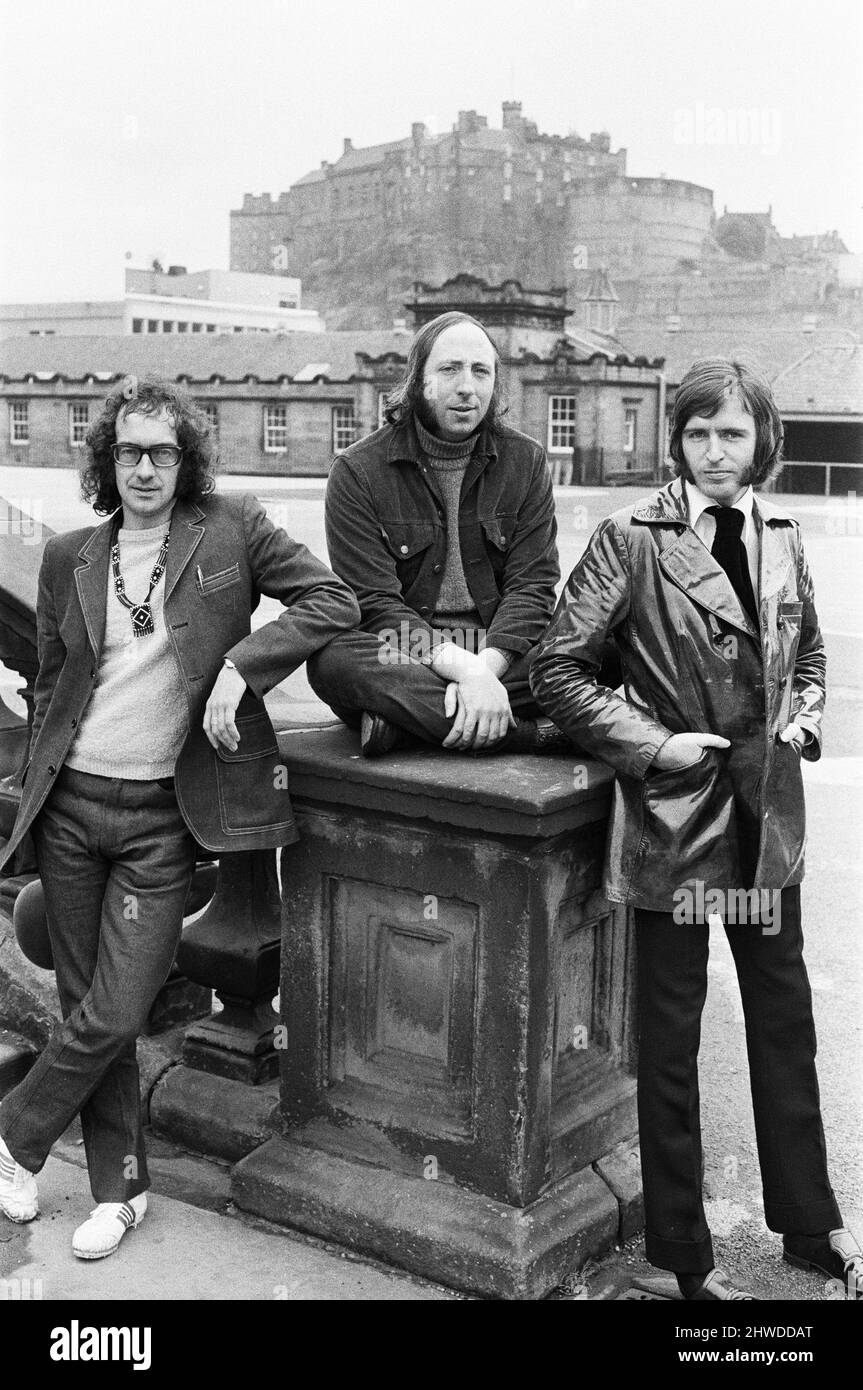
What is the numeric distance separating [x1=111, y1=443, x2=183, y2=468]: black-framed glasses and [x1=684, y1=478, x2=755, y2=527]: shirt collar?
1.15 metres

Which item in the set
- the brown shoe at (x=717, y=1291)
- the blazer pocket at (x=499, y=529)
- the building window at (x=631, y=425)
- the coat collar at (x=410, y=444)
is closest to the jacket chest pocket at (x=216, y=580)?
the coat collar at (x=410, y=444)

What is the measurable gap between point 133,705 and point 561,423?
44.4 m

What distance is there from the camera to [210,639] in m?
3.47

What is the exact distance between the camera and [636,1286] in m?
3.37

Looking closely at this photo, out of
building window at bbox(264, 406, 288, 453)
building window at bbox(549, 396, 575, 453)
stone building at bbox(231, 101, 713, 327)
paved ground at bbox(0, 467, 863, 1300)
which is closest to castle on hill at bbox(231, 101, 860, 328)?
stone building at bbox(231, 101, 713, 327)

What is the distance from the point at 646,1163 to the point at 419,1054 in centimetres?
60

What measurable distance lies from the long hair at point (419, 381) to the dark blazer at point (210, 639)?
18.4 inches

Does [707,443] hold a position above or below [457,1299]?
above

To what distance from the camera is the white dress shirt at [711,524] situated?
3.21 m

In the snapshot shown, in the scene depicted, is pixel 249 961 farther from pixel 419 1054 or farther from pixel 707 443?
pixel 707 443

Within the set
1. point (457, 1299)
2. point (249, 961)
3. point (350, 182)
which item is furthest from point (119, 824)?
point (350, 182)

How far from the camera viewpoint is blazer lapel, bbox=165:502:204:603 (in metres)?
3.45

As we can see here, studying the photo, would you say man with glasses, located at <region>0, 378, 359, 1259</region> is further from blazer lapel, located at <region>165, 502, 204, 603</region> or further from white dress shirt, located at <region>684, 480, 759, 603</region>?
white dress shirt, located at <region>684, 480, 759, 603</region>
